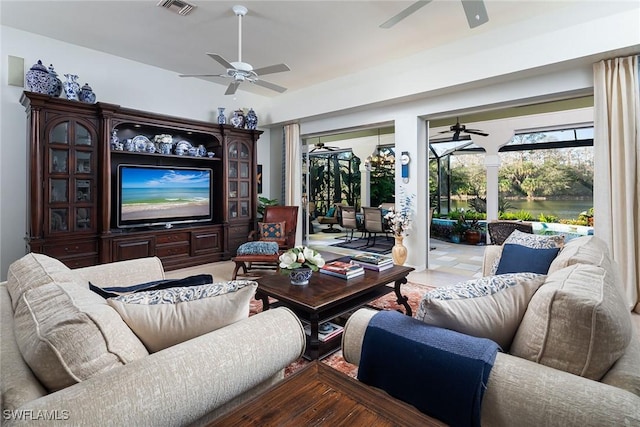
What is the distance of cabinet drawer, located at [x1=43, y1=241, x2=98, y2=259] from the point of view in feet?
12.3

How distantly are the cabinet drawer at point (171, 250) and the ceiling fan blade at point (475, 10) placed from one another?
15.1 ft

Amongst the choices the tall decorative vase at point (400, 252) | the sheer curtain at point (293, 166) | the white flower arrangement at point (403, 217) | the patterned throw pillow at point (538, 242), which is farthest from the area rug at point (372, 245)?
the patterned throw pillow at point (538, 242)

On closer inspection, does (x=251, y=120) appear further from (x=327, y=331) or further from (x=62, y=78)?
(x=327, y=331)

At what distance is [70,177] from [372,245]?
5533 mm

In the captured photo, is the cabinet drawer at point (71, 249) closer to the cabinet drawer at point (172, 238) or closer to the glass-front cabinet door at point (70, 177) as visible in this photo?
the glass-front cabinet door at point (70, 177)

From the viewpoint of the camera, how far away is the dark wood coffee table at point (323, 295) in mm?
2143

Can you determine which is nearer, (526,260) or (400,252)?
(526,260)

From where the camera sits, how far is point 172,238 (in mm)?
4812

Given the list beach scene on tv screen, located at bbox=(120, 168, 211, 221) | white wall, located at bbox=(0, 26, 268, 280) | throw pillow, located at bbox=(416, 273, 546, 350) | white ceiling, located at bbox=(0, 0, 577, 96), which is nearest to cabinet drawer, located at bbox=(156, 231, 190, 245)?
beach scene on tv screen, located at bbox=(120, 168, 211, 221)

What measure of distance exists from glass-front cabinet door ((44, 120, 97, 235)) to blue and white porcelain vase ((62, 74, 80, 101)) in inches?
12.0

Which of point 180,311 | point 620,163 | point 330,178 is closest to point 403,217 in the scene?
point 620,163

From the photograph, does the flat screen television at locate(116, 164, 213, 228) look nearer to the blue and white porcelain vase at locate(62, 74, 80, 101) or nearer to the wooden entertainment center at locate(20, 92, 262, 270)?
the wooden entertainment center at locate(20, 92, 262, 270)

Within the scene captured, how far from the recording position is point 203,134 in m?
5.44

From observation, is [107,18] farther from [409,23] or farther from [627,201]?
Answer: [627,201]
